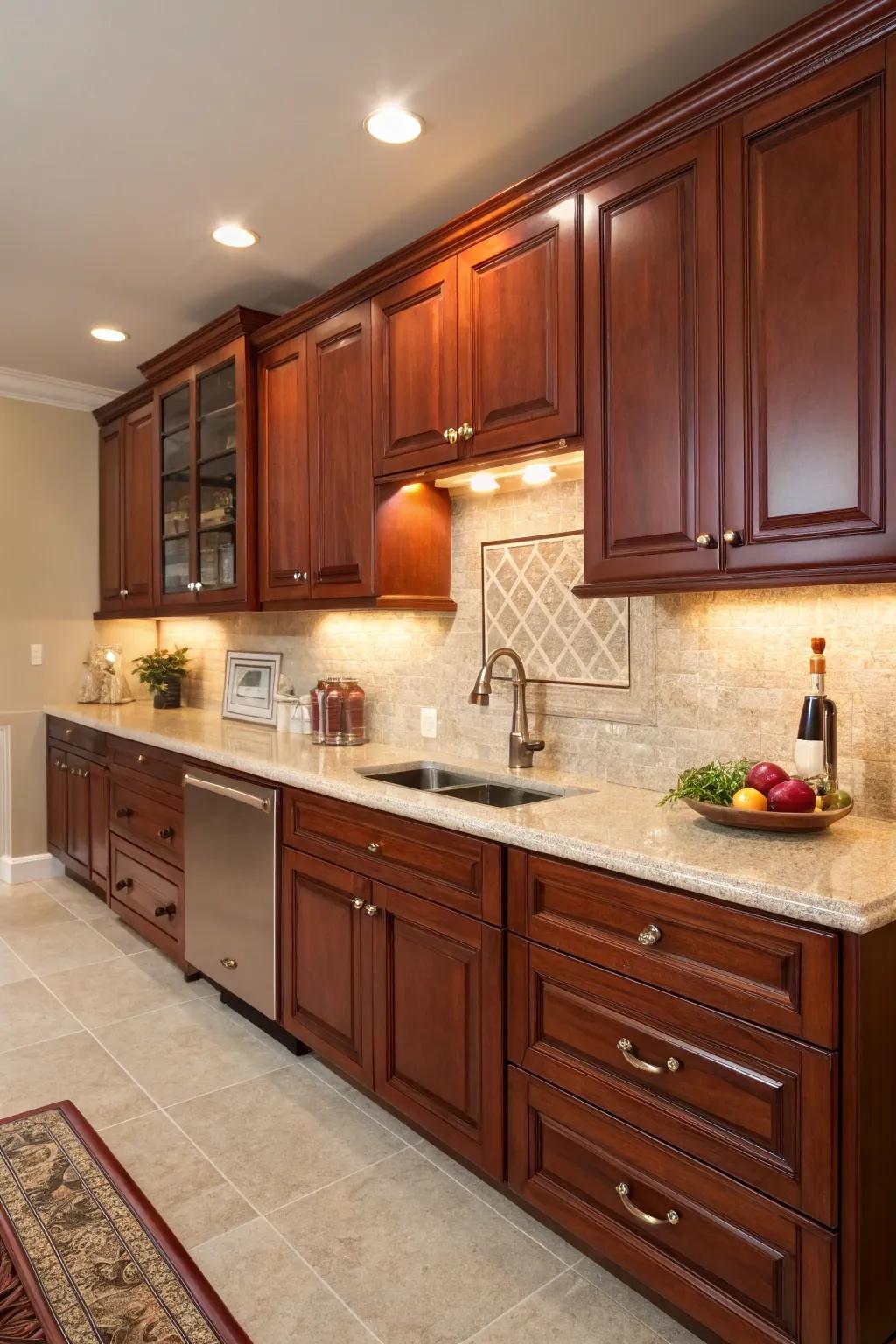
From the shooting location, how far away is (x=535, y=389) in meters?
2.23

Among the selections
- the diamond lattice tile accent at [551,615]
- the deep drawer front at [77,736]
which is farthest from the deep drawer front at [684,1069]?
the deep drawer front at [77,736]

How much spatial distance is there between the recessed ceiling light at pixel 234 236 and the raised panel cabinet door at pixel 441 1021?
83.8 inches

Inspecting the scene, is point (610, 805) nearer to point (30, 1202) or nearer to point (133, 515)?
point (30, 1202)

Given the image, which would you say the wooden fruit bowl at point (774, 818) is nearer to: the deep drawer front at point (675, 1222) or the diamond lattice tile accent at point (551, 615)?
the deep drawer front at point (675, 1222)

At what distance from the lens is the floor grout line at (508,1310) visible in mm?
1671

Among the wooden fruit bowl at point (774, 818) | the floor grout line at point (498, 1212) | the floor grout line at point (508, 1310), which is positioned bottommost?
the floor grout line at point (508, 1310)

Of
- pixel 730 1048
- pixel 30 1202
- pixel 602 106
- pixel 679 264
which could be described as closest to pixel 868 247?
pixel 679 264

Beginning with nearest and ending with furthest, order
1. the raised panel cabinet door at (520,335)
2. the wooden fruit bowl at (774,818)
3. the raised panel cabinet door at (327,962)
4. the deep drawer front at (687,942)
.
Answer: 1. the deep drawer front at (687,942)
2. the wooden fruit bowl at (774,818)
3. the raised panel cabinet door at (520,335)
4. the raised panel cabinet door at (327,962)

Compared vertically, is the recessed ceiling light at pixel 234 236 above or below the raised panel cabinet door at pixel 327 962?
above

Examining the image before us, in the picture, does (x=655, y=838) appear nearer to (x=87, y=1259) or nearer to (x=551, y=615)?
(x=551, y=615)

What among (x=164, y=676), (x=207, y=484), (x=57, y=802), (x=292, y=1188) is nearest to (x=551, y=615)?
(x=292, y=1188)

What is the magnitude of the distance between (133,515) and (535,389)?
2.89m

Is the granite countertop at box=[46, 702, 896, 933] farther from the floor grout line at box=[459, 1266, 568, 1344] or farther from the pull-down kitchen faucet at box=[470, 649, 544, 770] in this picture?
the floor grout line at box=[459, 1266, 568, 1344]

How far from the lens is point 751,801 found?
174 centimetres
